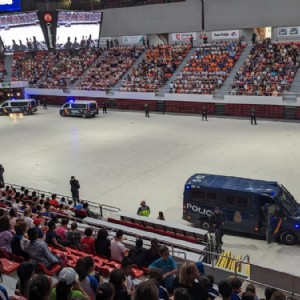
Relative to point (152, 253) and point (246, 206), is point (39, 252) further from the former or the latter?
point (246, 206)

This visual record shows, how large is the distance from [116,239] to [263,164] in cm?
1333

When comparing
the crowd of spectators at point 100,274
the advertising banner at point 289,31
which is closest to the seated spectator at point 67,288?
the crowd of spectators at point 100,274

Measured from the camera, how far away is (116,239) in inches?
342

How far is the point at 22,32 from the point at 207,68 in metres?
16.7

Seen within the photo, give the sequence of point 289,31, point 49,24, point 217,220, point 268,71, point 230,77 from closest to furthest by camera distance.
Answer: point 217,220 → point 49,24 → point 268,71 → point 230,77 → point 289,31

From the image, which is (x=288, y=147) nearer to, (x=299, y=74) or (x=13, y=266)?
(x=299, y=74)

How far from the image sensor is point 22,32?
35656 mm

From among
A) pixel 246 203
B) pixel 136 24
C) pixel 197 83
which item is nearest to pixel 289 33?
pixel 197 83

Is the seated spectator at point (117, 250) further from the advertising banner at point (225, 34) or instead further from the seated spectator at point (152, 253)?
the advertising banner at point (225, 34)

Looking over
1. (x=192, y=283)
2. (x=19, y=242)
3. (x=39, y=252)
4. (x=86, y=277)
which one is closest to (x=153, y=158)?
(x=19, y=242)

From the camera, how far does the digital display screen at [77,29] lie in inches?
1348

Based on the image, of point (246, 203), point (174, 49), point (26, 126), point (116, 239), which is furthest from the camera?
point (174, 49)

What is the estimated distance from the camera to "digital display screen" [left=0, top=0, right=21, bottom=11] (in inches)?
1497

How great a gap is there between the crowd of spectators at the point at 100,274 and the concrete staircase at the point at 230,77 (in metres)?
28.0
